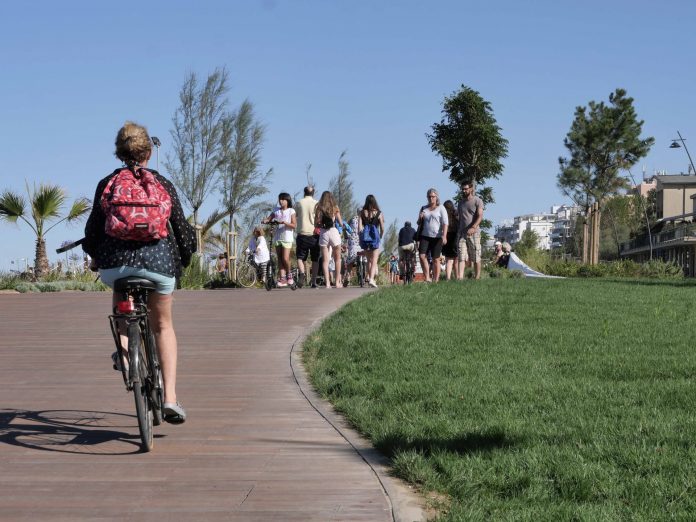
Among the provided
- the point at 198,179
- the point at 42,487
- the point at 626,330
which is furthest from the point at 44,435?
the point at 198,179

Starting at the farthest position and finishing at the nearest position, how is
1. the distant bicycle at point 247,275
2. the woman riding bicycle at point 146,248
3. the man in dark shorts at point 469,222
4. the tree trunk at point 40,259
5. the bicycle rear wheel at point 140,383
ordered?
the tree trunk at point 40,259, the distant bicycle at point 247,275, the man in dark shorts at point 469,222, the woman riding bicycle at point 146,248, the bicycle rear wheel at point 140,383

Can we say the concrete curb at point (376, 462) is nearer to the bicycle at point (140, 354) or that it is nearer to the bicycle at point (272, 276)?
the bicycle at point (140, 354)

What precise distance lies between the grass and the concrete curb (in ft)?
0.26

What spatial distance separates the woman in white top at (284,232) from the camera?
67.2 feet

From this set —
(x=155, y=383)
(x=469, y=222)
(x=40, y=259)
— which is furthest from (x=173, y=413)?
(x=40, y=259)

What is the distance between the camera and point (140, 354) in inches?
235

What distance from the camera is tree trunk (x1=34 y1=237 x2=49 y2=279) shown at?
26.6 meters

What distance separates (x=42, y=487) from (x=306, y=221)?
15.3 metres

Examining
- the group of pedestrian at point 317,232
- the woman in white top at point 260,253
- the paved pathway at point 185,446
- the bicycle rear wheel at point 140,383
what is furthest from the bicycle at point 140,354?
the woman in white top at point 260,253

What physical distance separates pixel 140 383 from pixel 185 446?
515 mm

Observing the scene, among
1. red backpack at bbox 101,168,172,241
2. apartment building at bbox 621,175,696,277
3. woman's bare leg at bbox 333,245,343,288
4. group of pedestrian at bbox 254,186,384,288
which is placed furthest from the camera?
apartment building at bbox 621,175,696,277

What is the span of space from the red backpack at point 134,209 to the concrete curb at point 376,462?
1.68 metres

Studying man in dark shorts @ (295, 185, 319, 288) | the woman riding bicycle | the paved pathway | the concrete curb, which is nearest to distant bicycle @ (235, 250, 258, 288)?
man in dark shorts @ (295, 185, 319, 288)

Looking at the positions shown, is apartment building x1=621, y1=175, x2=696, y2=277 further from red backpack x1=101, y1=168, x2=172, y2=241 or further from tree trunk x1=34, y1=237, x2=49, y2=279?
red backpack x1=101, y1=168, x2=172, y2=241
